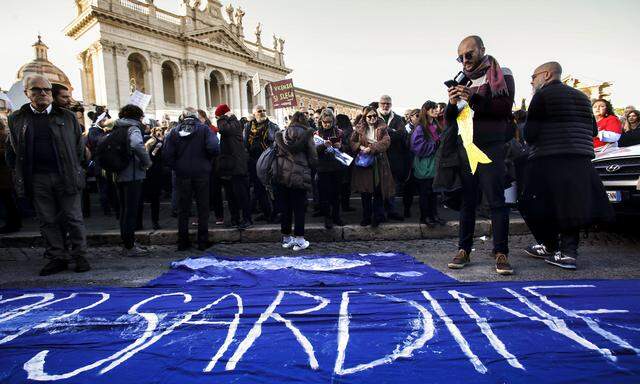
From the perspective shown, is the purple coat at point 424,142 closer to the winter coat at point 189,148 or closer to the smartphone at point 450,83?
the smartphone at point 450,83

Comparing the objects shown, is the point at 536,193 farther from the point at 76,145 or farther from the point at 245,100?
the point at 245,100

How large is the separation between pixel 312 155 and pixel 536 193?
2.63 metres

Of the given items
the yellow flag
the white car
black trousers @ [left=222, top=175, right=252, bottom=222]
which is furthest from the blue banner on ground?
black trousers @ [left=222, top=175, right=252, bottom=222]

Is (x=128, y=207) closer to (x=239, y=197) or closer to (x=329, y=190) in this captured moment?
(x=239, y=197)

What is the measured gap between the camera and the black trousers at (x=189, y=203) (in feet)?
16.8

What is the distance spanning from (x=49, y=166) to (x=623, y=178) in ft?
20.7

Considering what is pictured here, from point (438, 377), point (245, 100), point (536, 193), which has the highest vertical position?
point (245, 100)

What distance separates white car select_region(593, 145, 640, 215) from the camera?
4102 mm

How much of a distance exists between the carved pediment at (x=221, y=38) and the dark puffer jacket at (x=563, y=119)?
40.0m

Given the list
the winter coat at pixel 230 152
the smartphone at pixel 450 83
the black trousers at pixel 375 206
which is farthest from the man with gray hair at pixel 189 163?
the smartphone at pixel 450 83

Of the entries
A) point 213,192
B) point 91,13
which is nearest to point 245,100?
point 91,13

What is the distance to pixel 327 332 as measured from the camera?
7.68 ft

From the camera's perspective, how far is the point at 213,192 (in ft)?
21.6

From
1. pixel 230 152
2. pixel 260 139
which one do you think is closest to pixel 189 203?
pixel 230 152
